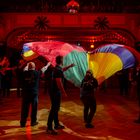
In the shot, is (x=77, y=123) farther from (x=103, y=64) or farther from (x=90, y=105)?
(x=103, y=64)

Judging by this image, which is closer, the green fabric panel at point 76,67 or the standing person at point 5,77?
the green fabric panel at point 76,67

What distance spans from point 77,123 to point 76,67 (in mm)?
1542

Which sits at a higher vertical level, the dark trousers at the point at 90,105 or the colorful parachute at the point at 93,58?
the colorful parachute at the point at 93,58

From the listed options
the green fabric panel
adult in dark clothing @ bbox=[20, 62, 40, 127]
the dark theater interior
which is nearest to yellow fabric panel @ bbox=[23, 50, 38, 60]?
the dark theater interior

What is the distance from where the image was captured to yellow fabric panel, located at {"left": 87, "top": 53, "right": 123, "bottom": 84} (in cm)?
906

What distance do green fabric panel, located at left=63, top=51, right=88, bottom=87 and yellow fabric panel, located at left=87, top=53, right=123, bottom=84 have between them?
151 millimetres

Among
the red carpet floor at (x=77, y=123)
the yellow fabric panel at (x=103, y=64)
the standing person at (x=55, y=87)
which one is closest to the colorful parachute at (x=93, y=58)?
the yellow fabric panel at (x=103, y=64)

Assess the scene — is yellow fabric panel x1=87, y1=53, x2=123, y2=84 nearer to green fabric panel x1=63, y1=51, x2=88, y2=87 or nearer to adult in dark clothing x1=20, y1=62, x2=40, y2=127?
green fabric panel x1=63, y1=51, x2=88, y2=87

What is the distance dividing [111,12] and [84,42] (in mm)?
2295

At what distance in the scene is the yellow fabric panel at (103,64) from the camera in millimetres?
9062

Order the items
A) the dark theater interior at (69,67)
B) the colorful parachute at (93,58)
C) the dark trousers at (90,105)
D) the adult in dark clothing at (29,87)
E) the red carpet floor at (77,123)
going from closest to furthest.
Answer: the red carpet floor at (77,123) → the dark theater interior at (69,67) → the adult in dark clothing at (29,87) → the dark trousers at (90,105) → the colorful parachute at (93,58)

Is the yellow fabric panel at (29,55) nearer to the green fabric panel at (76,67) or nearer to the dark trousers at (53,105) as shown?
the green fabric panel at (76,67)

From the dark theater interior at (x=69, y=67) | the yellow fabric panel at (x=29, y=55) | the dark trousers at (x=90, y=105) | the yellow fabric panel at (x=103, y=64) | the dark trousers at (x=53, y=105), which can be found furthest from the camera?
the yellow fabric panel at (x=29, y=55)

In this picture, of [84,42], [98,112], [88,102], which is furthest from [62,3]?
[88,102]
